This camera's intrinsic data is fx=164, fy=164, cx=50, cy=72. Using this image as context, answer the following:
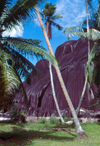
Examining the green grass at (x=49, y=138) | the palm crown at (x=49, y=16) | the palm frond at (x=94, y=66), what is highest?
the palm crown at (x=49, y=16)

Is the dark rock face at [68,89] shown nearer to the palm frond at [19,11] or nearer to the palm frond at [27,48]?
A: the palm frond at [27,48]

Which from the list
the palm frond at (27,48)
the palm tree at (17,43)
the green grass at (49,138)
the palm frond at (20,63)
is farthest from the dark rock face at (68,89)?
the palm frond at (27,48)

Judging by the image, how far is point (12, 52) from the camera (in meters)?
8.71

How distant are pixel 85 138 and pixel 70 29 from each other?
923 centimetres

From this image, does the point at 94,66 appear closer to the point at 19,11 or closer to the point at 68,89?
the point at 19,11

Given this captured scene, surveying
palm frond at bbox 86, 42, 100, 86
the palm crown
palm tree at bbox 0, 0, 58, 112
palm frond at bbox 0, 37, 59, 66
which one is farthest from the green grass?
the palm crown

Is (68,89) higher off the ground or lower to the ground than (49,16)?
lower

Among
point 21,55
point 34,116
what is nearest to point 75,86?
point 34,116

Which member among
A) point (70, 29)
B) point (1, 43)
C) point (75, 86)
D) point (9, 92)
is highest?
point (70, 29)

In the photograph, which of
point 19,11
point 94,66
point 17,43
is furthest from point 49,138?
point 94,66

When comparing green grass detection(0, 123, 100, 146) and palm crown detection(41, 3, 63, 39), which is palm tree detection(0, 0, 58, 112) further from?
palm crown detection(41, 3, 63, 39)

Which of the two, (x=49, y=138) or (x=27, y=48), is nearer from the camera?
(x=27, y=48)

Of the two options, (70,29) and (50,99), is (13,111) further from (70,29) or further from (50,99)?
(70,29)

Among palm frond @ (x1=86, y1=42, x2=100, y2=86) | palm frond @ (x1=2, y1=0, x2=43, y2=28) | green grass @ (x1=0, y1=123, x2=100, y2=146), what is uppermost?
palm frond @ (x1=2, y1=0, x2=43, y2=28)
